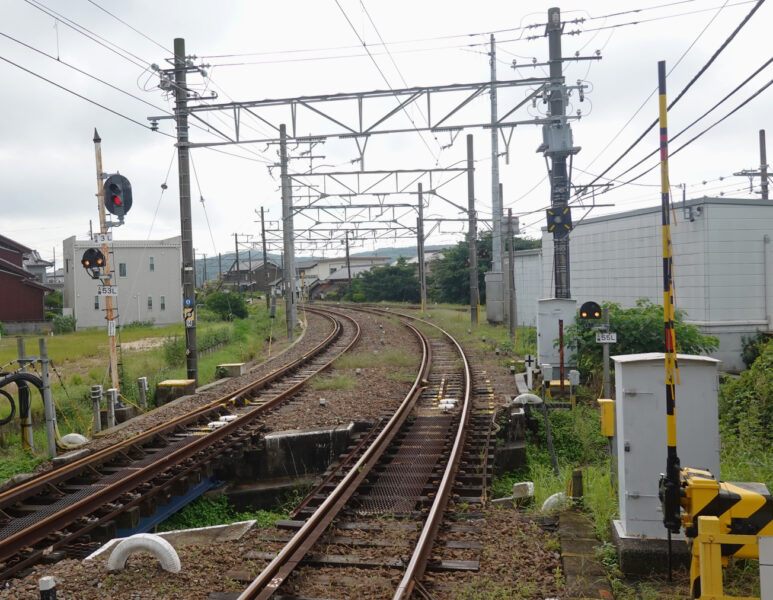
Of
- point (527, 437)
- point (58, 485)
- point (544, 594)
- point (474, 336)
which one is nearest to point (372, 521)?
point (544, 594)

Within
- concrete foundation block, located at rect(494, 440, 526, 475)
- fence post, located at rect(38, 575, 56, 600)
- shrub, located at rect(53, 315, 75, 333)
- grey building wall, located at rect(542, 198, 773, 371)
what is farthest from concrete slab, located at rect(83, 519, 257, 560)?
shrub, located at rect(53, 315, 75, 333)

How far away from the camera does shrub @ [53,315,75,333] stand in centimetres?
3759

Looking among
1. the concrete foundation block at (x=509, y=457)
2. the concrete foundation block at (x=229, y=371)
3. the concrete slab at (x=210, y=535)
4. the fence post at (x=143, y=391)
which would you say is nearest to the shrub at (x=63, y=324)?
the concrete foundation block at (x=229, y=371)

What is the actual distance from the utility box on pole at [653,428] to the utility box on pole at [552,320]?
8.21 metres

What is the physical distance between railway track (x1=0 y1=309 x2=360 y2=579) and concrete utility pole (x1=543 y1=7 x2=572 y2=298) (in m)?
6.22

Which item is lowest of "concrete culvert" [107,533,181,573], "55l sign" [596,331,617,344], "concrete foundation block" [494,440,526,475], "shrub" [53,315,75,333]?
"concrete foundation block" [494,440,526,475]

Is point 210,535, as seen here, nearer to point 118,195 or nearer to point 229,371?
point 118,195

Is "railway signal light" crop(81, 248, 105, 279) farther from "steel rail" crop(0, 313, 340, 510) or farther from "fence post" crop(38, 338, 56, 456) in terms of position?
"fence post" crop(38, 338, 56, 456)

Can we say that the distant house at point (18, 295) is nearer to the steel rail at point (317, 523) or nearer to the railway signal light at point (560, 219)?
the railway signal light at point (560, 219)

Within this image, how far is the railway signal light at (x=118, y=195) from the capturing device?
12.2 m

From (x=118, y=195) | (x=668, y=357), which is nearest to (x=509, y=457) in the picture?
(x=668, y=357)

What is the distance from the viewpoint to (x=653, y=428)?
193 inches

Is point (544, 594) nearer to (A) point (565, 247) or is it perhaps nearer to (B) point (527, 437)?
(B) point (527, 437)

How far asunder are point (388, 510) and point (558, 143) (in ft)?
28.4
